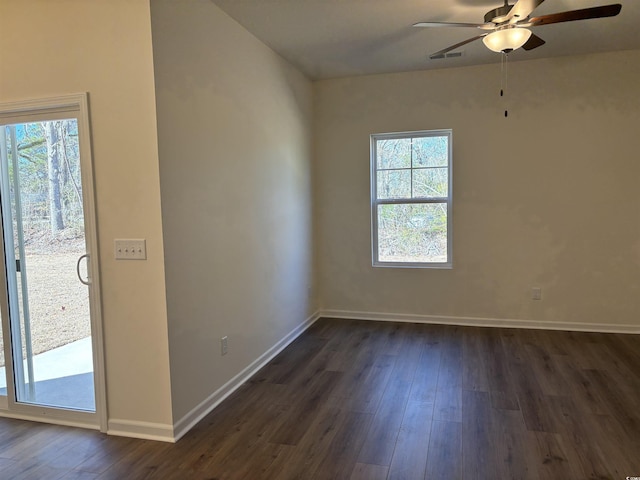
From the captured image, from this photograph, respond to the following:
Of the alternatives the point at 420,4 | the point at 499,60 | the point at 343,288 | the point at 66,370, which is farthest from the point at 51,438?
the point at 499,60

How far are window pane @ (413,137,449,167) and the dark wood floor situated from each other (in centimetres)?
200

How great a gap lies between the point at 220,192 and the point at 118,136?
780 millimetres

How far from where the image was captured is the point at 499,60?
173 inches

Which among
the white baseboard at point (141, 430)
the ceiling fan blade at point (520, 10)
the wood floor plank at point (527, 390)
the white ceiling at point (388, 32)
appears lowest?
the wood floor plank at point (527, 390)

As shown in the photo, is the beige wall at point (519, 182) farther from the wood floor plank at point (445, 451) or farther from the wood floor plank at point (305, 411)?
the wood floor plank at point (445, 451)

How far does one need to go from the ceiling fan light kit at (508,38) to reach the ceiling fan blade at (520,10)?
78 millimetres

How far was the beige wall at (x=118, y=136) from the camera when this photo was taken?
2453 mm

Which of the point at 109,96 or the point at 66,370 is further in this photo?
the point at 66,370

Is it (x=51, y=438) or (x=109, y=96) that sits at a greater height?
(x=109, y=96)

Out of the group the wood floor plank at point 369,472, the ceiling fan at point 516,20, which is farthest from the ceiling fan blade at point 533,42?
the wood floor plank at point 369,472

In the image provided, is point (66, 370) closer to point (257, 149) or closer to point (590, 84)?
point (257, 149)

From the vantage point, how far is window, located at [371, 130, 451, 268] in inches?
188

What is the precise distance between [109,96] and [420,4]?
2116mm

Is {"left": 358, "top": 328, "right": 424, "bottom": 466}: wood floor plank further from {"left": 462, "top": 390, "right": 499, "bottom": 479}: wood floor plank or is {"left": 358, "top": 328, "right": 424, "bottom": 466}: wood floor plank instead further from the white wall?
the white wall
